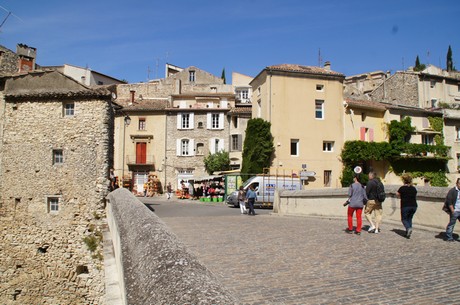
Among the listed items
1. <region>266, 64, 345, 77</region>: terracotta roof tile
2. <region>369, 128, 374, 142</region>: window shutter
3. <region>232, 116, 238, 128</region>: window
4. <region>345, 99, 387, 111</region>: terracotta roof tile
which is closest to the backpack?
<region>266, 64, 345, 77</region>: terracotta roof tile

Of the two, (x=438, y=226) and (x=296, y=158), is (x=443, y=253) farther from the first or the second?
(x=296, y=158)

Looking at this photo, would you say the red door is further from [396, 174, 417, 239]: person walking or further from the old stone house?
[396, 174, 417, 239]: person walking

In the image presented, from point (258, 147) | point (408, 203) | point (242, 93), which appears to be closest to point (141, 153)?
point (258, 147)

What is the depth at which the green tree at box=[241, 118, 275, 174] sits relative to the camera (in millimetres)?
36250

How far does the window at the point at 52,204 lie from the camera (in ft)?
64.8

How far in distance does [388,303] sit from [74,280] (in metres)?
15.8

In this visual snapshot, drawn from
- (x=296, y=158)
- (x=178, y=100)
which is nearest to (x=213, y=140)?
(x=178, y=100)

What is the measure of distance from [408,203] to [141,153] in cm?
3850

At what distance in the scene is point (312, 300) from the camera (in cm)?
538

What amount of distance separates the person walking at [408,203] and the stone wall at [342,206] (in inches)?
43.2

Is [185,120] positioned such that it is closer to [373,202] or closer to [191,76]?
[191,76]

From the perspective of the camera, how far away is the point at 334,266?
7.34 m

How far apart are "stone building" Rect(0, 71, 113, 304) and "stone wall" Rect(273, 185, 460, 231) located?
31.3ft

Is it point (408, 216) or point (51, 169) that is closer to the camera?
point (408, 216)
